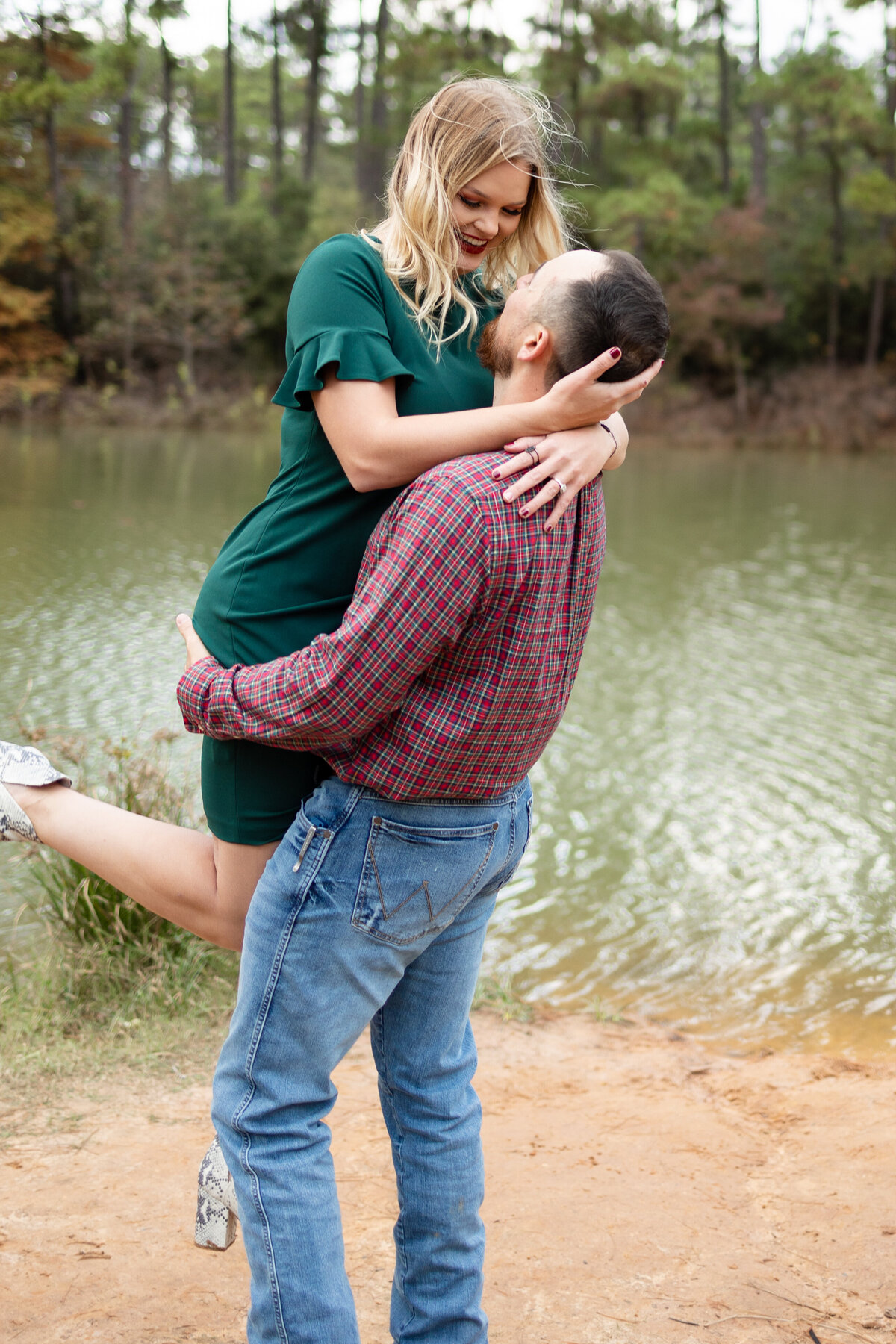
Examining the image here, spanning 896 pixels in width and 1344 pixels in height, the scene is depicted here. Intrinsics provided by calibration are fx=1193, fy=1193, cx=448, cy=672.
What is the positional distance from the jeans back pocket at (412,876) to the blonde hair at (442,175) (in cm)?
69

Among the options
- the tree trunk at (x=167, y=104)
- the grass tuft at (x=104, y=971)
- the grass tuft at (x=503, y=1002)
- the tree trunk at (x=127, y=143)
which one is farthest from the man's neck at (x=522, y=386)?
the tree trunk at (x=167, y=104)

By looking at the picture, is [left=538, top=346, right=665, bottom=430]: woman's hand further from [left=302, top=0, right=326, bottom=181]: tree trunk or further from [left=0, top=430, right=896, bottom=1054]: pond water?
[left=302, top=0, right=326, bottom=181]: tree trunk

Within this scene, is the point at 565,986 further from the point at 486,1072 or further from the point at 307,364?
the point at 307,364

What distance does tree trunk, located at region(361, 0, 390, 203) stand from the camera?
31562 millimetres

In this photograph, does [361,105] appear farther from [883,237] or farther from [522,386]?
[522,386]

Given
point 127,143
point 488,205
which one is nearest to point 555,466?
point 488,205

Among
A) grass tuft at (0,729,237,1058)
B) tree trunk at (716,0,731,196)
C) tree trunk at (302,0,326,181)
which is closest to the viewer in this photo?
grass tuft at (0,729,237,1058)

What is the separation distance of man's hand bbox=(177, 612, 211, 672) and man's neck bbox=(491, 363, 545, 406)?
21.5 inches

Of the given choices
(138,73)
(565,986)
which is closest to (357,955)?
(565,986)

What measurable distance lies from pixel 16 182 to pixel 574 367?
2958 cm

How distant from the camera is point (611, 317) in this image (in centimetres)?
154

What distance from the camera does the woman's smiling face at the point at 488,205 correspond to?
1734 mm

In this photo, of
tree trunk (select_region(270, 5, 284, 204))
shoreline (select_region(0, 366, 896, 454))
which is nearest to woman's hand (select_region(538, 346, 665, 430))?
shoreline (select_region(0, 366, 896, 454))

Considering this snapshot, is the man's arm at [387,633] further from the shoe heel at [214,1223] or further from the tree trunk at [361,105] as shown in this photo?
the tree trunk at [361,105]
